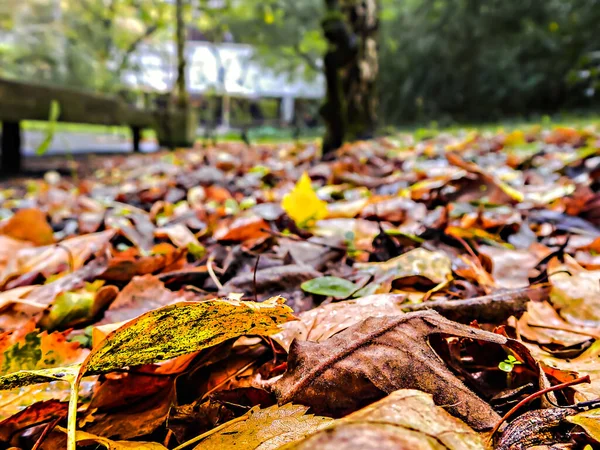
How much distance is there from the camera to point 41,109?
3668mm

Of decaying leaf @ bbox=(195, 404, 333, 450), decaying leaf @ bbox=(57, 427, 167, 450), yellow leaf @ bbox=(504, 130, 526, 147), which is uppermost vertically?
yellow leaf @ bbox=(504, 130, 526, 147)

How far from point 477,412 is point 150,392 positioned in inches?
16.5

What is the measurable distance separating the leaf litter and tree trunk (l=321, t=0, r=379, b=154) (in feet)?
7.99

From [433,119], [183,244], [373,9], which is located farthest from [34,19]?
[183,244]

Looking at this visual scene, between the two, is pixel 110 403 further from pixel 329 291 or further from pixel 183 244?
pixel 183 244

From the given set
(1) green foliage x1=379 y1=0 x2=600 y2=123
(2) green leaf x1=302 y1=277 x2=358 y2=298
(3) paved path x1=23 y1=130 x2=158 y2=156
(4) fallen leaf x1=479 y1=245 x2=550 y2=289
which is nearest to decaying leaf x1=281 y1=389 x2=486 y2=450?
(2) green leaf x1=302 y1=277 x2=358 y2=298

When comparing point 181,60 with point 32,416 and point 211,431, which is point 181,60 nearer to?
point 32,416

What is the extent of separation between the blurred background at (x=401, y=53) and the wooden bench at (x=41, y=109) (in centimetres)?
284

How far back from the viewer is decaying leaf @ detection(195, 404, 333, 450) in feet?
1.44

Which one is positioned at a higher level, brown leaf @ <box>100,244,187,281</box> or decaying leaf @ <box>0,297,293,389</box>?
decaying leaf @ <box>0,297,293,389</box>

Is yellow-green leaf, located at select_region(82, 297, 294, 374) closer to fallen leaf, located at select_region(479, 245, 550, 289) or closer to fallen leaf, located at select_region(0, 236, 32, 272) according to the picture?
fallen leaf, located at select_region(479, 245, 550, 289)

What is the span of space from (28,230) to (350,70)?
3194 millimetres

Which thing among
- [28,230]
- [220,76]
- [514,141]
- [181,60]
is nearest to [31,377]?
[28,230]

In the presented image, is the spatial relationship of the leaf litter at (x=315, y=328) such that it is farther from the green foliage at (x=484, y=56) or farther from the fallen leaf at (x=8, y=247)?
the green foliage at (x=484, y=56)
